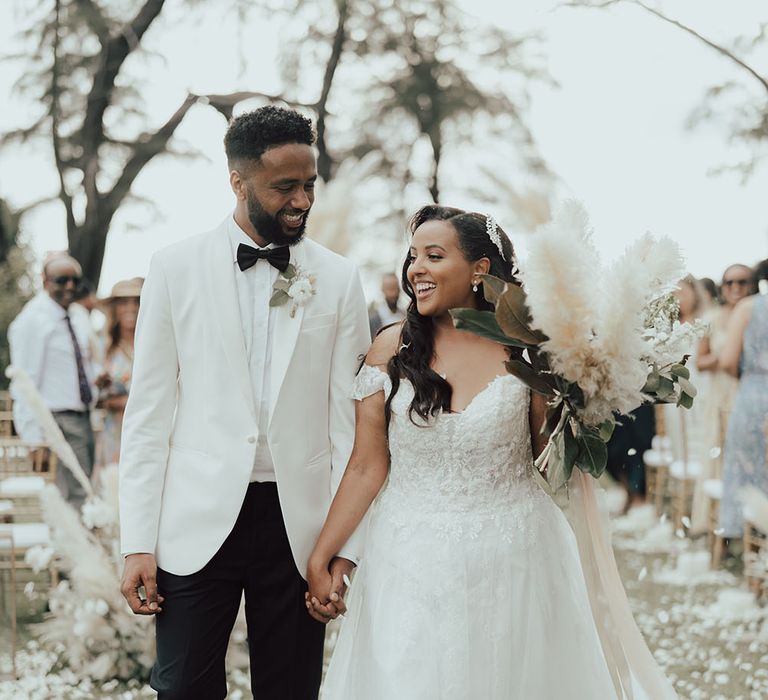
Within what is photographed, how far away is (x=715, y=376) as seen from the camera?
8789mm

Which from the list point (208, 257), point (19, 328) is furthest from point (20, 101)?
point (208, 257)

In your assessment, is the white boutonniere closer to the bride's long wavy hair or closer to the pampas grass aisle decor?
the bride's long wavy hair

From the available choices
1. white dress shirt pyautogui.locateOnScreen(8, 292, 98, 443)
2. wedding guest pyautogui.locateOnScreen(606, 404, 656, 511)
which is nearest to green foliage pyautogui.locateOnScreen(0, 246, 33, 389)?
white dress shirt pyautogui.locateOnScreen(8, 292, 98, 443)

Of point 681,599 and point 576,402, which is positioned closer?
point 576,402

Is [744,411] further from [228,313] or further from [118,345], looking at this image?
[228,313]

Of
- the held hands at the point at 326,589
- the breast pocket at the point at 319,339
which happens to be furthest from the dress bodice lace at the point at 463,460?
the held hands at the point at 326,589

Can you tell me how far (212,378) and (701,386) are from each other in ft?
22.1

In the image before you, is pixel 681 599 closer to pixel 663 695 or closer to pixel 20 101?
pixel 663 695

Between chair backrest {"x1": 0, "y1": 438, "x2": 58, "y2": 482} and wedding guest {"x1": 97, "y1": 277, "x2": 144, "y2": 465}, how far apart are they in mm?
607

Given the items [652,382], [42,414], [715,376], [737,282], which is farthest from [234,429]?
[715,376]

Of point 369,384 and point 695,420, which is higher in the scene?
point 695,420

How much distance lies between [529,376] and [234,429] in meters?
0.87

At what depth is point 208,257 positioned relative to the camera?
10.7ft

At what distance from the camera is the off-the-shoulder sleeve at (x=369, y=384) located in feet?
11.0
